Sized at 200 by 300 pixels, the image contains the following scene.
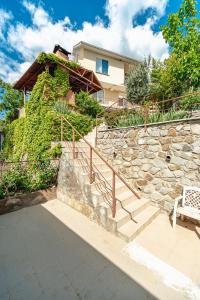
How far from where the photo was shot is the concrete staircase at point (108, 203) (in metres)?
3.30

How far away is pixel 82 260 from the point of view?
258 centimetres

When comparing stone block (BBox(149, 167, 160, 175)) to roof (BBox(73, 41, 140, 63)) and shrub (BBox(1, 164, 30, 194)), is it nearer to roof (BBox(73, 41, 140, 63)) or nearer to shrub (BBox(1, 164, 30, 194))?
shrub (BBox(1, 164, 30, 194))

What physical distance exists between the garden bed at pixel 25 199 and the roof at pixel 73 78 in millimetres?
6493

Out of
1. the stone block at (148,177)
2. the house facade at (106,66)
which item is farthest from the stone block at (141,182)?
the house facade at (106,66)

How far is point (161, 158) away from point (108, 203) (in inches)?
77.8

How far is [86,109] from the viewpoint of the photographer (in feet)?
30.6

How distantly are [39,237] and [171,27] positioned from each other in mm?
11776

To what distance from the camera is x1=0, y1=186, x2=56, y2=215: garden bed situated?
160 inches

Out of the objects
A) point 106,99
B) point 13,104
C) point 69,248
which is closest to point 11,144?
point 13,104

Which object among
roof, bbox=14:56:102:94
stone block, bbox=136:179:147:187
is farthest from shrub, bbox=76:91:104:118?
stone block, bbox=136:179:147:187

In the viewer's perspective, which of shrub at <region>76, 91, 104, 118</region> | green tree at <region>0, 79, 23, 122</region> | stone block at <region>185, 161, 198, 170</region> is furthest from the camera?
green tree at <region>0, 79, 23, 122</region>

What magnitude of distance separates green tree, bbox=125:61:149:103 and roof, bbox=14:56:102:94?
261 centimetres

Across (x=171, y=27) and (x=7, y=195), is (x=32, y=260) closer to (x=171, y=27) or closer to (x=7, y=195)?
(x=7, y=195)

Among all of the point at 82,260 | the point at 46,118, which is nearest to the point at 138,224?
the point at 82,260
